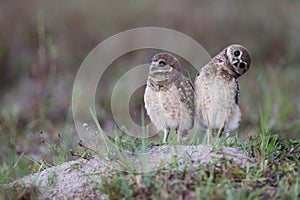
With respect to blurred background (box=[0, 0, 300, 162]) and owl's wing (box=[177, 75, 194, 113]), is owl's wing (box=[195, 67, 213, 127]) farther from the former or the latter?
blurred background (box=[0, 0, 300, 162])

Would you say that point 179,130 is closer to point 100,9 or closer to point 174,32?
point 174,32

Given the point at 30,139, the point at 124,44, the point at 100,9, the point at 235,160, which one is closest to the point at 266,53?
the point at 124,44

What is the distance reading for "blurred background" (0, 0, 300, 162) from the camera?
9.76 meters

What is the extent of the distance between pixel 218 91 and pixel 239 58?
37cm

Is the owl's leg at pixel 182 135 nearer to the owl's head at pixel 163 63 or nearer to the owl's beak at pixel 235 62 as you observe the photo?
the owl's head at pixel 163 63

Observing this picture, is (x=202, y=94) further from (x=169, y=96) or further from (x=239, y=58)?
(x=239, y=58)

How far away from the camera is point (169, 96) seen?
5.12 m

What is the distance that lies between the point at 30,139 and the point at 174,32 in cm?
602

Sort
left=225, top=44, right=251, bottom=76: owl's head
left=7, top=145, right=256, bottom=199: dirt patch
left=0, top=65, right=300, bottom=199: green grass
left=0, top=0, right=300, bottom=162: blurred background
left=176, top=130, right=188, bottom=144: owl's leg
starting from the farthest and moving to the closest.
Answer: left=0, top=0, right=300, bottom=162: blurred background < left=176, top=130, right=188, bottom=144: owl's leg < left=225, top=44, right=251, bottom=76: owl's head < left=7, top=145, right=256, bottom=199: dirt patch < left=0, top=65, right=300, bottom=199: green grass

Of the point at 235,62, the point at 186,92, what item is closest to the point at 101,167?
the point at 186,92

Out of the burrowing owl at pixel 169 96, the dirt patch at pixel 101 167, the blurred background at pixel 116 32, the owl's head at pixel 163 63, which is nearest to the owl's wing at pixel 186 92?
the burrowing owl at pixel 169 96

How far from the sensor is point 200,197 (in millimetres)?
3812

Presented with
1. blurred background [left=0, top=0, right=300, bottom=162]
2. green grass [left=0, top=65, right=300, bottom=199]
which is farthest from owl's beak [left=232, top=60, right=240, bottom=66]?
blurred background [left=0, top=0, right=300, bottom=162]

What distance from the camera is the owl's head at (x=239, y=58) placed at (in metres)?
4.96
